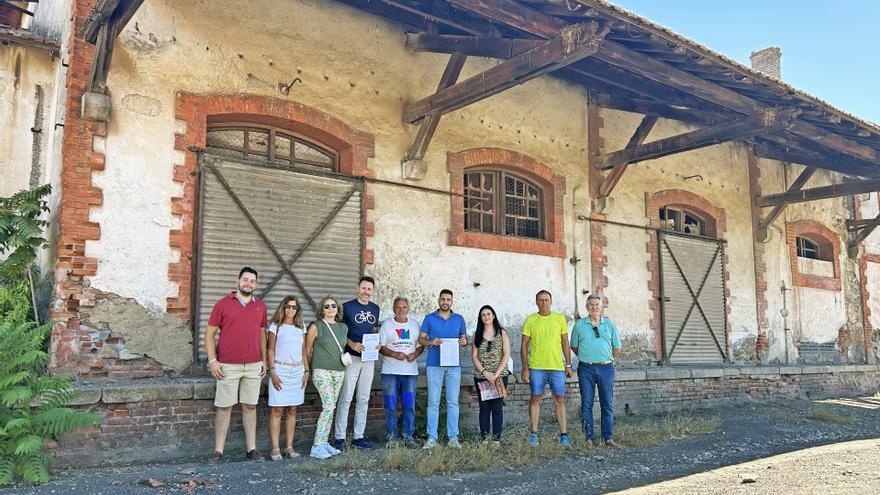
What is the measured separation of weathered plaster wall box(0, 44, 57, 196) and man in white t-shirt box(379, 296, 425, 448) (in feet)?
13.4

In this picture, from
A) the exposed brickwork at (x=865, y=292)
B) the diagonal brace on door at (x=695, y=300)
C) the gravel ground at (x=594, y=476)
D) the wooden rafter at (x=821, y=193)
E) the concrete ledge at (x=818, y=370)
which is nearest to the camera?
the gravel ground at (x=594, y=476)

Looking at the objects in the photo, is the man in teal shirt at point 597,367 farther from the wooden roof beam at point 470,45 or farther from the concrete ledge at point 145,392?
the concrete ledge at point 145,392

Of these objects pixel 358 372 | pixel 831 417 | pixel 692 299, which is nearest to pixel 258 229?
pixel 358 372

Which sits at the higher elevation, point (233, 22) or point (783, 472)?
point (233, 22)

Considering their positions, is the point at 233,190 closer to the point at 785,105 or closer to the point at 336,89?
the point at 336,89

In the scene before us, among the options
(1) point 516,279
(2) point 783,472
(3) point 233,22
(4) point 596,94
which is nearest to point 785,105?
(4) point 596,94

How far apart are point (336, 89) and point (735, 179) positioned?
345 inches

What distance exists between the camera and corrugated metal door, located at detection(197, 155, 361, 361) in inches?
299

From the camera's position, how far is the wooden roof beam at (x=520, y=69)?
7.17 meters

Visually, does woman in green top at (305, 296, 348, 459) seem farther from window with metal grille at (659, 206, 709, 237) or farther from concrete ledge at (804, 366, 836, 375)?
concrete ledge at (804, 366, 836, 375)

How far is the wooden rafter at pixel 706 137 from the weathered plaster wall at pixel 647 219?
69 centimetres

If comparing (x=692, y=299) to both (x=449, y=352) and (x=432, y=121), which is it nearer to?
(x=432, y=121)

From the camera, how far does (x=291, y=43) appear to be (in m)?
8.34

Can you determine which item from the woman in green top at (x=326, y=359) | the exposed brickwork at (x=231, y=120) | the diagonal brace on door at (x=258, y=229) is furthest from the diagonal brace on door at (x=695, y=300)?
the woman in green top at (x=326, y=359)
